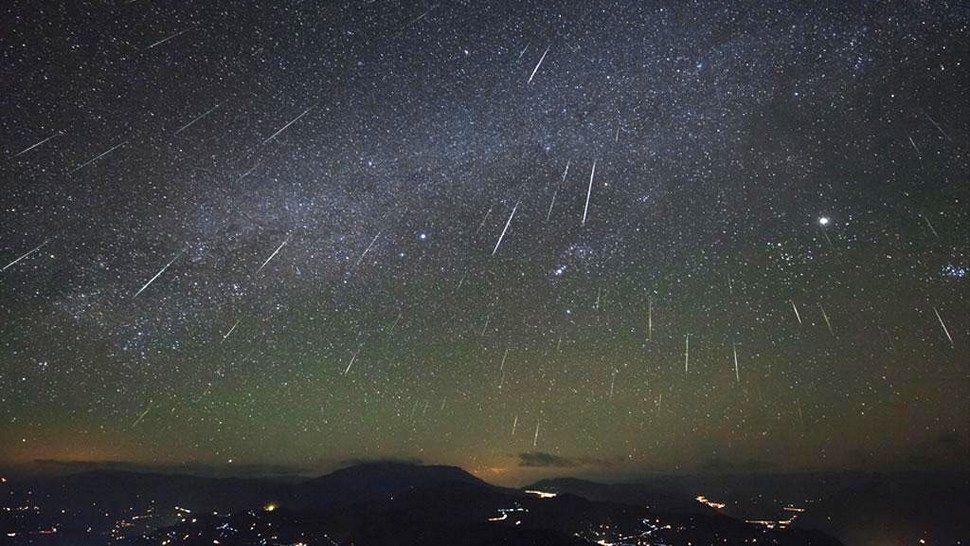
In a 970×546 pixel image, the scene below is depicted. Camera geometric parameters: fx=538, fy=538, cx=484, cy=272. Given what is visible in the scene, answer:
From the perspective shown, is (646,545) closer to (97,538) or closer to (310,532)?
(310,532)

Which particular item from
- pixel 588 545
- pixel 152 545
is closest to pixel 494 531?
pixel 588 545

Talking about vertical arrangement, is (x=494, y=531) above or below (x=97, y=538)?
above

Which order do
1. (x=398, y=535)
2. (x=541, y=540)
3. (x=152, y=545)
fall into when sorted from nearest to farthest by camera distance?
1. (x=541, y=540)
2. (x=152, y=545)
3. (x=398, y=535)

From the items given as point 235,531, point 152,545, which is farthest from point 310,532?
point 152,545

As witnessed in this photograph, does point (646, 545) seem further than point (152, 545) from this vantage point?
Yes

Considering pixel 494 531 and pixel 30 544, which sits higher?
pixel 494 531

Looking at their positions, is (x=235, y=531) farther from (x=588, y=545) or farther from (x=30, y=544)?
(x=588, y=545)

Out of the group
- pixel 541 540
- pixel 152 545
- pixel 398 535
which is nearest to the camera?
pixel 541 540

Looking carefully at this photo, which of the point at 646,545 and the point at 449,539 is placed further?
the point at 646,545
